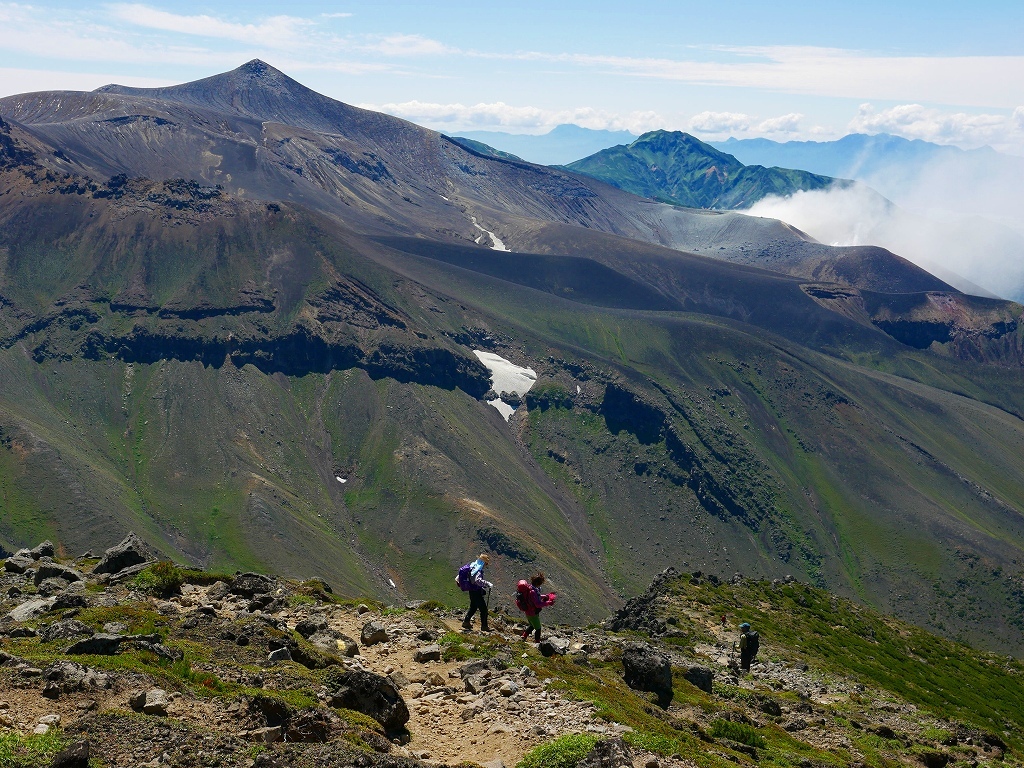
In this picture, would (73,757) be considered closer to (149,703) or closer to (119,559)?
(149,703)

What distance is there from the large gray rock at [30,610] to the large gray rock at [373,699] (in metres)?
13.8

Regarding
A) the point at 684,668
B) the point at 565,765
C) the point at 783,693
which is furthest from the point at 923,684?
the point at 565,765

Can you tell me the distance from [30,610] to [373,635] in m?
12.3

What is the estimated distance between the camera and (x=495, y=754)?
2280 centimetres

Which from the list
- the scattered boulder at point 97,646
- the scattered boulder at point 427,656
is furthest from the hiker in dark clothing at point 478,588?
the scattered boulder at point 97,646

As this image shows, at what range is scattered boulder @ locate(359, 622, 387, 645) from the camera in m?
32.8

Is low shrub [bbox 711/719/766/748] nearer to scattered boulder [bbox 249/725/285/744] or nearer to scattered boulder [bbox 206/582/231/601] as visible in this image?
scattered boulder [bbox 249/725/285/744]

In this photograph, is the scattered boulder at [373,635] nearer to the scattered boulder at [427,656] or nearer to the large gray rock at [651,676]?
the scattered boulder at [427,656]

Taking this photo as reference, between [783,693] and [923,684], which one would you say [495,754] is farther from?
[923,684]

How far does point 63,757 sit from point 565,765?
421 inches

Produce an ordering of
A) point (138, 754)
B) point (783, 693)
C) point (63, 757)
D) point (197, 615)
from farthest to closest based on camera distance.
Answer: point (783, 693), point (197, 615), point (138, 754), point (63, 757)

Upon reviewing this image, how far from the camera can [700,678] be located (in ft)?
127

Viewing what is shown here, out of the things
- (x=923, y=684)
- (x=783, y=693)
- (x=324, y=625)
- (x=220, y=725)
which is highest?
(x=220, y=725)

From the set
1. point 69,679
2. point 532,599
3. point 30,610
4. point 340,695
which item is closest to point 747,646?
point 532,599
